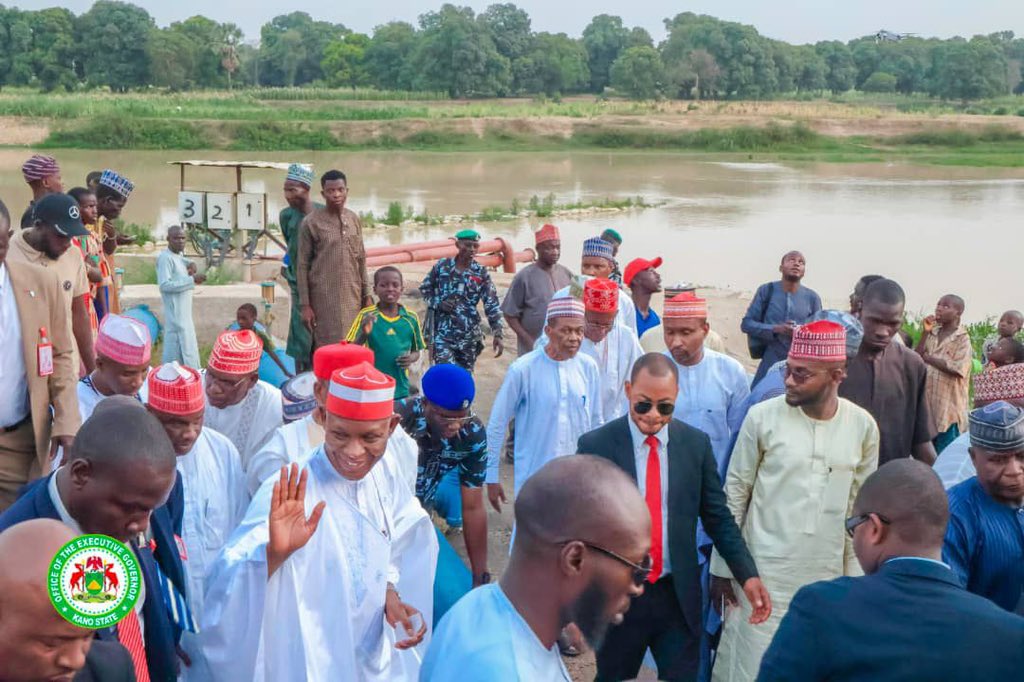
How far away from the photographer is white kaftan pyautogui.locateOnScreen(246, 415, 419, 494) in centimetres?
428

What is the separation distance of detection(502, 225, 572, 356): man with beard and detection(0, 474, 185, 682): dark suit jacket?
4848 mm

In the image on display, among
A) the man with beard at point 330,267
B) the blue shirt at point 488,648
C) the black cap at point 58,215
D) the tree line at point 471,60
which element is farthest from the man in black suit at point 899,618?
the tree line at point 471,60

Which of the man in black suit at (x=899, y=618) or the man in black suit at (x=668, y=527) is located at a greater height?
the man in black suit at (x=899, y=618)

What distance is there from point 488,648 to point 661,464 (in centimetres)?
230

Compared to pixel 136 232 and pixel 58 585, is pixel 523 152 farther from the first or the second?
pixel 58 585

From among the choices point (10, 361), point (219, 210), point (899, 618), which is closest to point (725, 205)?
point (219, 210)

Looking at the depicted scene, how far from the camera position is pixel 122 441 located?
2936 mm

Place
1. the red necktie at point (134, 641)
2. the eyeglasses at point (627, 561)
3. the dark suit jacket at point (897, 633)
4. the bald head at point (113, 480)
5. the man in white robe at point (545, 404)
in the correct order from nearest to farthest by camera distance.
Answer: the eyeglasses at point (627, 561)
the dark suit jacket at point (897, 633)
the bald head at point (113, 480)
the red necktie at point (134, 641)
the man in white robe at point (545, 404)

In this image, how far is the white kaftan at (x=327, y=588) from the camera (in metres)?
3.56

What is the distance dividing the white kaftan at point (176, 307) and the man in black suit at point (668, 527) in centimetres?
570

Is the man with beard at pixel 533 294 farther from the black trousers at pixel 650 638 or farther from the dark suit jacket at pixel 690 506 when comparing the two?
the black trousers at pixel 650 638

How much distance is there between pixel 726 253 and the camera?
23250 millimetres

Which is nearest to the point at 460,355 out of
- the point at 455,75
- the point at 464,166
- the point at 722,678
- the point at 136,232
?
the point at 722,678

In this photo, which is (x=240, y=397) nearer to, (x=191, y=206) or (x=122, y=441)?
(x=122, y=441)
